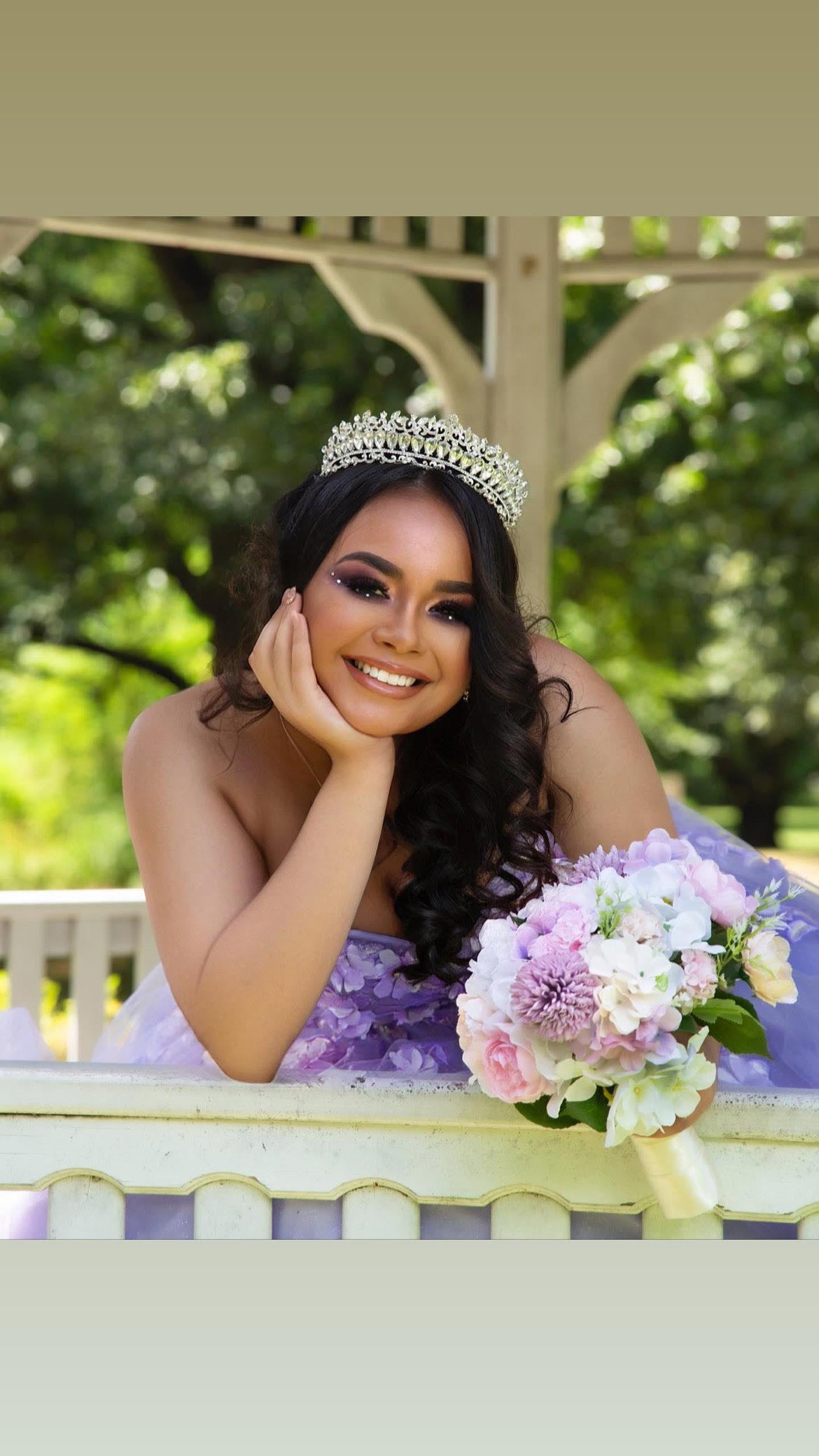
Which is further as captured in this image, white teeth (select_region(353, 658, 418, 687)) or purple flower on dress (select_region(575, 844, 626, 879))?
white teeth (select_region(353, 658, 418, 687))

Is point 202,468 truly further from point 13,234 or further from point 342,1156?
point 342,1156

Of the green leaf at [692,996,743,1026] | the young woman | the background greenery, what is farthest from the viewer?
the background greenery

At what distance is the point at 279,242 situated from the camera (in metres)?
4.41

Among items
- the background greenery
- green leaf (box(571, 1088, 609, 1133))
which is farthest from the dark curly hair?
the background greenery

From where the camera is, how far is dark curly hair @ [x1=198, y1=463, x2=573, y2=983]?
2.43 metres

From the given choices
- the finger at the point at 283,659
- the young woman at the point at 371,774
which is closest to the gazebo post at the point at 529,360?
the young woman at the point at 371,774

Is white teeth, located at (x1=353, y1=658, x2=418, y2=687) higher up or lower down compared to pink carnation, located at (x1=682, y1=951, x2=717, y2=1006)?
higher up

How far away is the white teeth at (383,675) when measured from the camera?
227 cm

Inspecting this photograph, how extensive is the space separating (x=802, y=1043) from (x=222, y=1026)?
1.29m

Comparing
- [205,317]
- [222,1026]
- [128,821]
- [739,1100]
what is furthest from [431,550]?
[205,317]

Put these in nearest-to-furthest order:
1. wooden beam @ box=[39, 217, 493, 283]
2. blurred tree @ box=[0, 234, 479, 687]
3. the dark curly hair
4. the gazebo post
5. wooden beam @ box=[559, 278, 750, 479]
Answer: the dark curly hair < wooden beam @ box=[39, 217, 493, 283] < the gazebo post < wooden beam @ box=[559, 278, 750, 479] < blurred tree @ box=[0, 234, 479, 687]

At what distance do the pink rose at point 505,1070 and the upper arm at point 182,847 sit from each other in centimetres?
53

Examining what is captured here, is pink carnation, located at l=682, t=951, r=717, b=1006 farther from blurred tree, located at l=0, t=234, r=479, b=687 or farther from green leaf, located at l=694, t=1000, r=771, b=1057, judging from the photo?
blurred tree, located at l=0, t=234, r=479, b=687

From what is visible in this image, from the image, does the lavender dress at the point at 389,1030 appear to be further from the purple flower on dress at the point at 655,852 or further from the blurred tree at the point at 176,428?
the blurred tree at the point at 176,428
